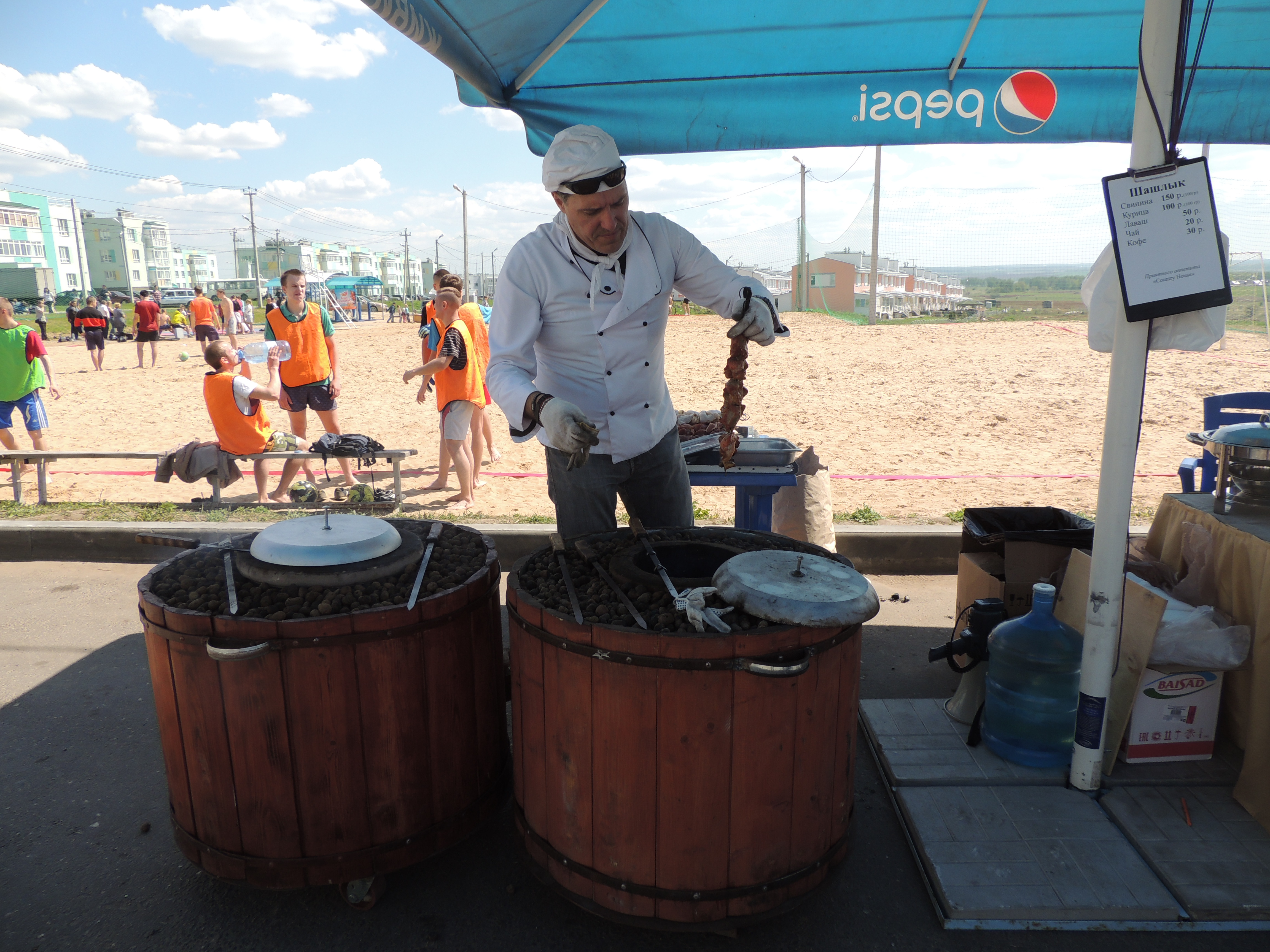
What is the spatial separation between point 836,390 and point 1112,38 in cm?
994

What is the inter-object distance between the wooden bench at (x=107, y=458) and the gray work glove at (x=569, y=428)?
427 centimetres

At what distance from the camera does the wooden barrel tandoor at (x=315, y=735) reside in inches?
88.3

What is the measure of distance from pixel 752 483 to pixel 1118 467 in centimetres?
185

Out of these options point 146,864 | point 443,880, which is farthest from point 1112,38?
point 146,864

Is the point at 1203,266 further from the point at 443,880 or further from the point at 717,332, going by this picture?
the point at 717,332

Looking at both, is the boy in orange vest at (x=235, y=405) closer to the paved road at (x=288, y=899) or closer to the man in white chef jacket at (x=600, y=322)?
the paved road at (x=288, y=899)

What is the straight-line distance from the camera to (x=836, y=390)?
13484 millimetres

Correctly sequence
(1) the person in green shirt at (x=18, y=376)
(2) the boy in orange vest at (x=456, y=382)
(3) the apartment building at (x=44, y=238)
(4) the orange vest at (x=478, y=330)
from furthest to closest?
(3) the apartment building at (x=44, y=238) < (1) the person in green shirt at (x=18, y=376) < (4) the orange vest at (x=478, y=330) < (2) the boy in orange vest at (x=456, y=382)

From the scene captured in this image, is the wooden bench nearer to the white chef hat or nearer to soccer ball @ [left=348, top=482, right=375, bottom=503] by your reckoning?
soccer ball @ [left=348, top=482, right=375, bottom=503]

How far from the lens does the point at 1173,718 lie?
3.06 metres

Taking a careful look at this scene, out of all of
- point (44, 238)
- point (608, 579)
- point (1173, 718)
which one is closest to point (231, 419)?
point (608, 579)

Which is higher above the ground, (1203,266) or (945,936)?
(1203,266)

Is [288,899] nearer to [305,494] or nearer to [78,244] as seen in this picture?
[305,494]

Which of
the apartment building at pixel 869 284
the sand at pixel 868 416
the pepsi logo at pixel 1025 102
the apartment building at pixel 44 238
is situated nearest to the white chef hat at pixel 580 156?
the pepsi logo at pixel 1025 102
